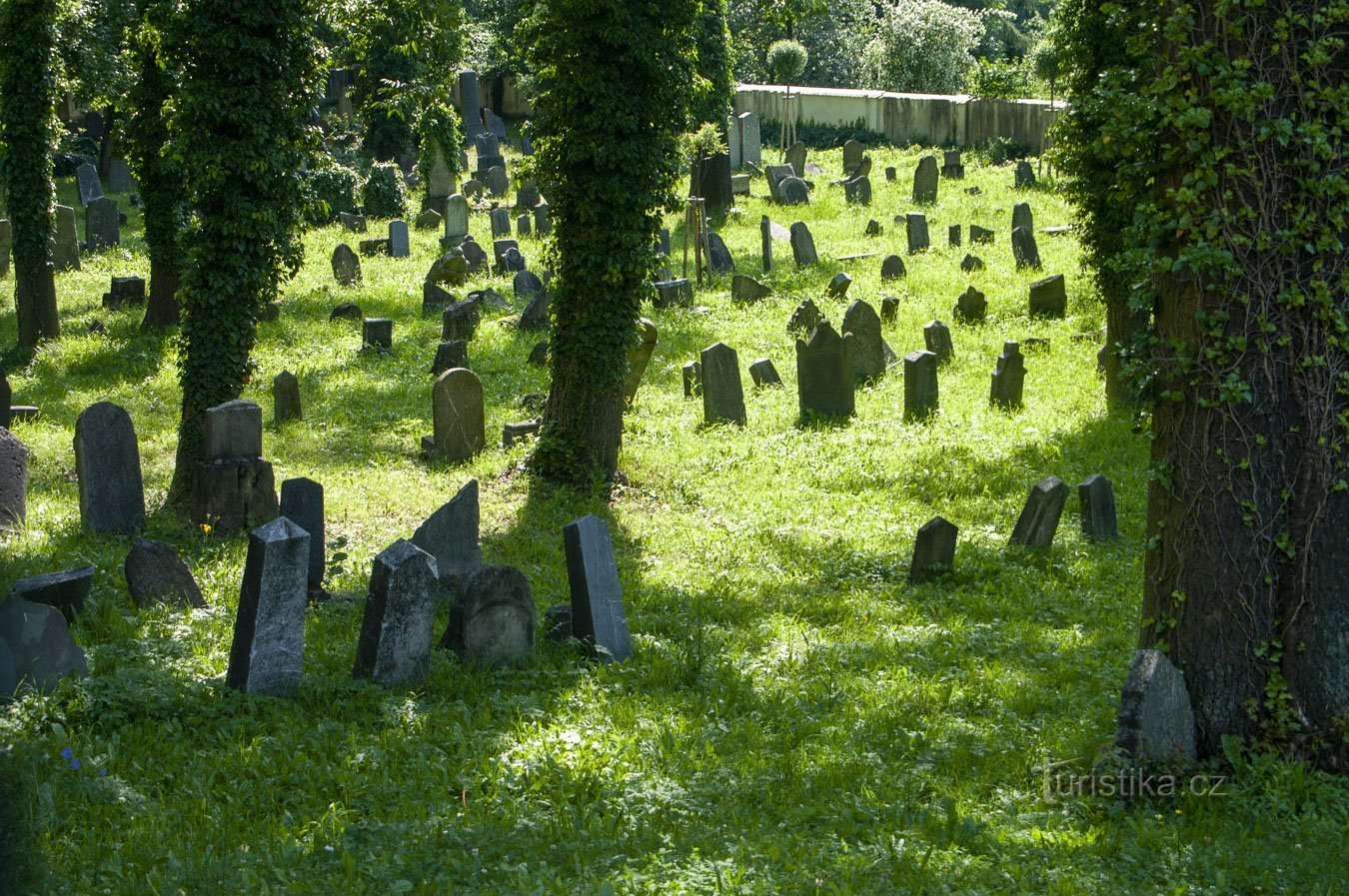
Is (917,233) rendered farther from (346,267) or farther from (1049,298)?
(346,267)

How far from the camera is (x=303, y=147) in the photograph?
1127 centimetres

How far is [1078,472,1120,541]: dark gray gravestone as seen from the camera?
10195 mm

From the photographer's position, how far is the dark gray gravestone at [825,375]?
13773mm

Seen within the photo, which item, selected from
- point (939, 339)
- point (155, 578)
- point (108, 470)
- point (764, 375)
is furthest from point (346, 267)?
point (155, 578)

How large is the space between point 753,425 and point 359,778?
886 centimetres

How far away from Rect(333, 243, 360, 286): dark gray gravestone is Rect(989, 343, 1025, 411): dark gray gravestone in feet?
39.4

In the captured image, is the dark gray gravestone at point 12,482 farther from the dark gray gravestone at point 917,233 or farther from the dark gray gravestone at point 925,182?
the dark gray gravestone at point 925,182

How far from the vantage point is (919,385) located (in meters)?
13.7

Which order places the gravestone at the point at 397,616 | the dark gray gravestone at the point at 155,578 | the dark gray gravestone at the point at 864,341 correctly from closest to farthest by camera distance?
the gravestone at the point at 397,616 → the dark gray gravestone at the point at 155,578 → the dark gray gravestone at the point at 864,341

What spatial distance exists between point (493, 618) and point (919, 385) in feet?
25.5

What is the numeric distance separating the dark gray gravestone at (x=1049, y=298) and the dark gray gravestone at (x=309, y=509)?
12.4 meters

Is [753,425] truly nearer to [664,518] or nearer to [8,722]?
[664,518]

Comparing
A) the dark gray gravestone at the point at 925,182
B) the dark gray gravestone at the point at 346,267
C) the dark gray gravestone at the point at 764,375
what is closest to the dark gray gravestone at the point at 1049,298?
the dark gray gravestone at the point at 764,375

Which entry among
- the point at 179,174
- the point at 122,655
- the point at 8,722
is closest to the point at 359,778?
the point at 8,722
